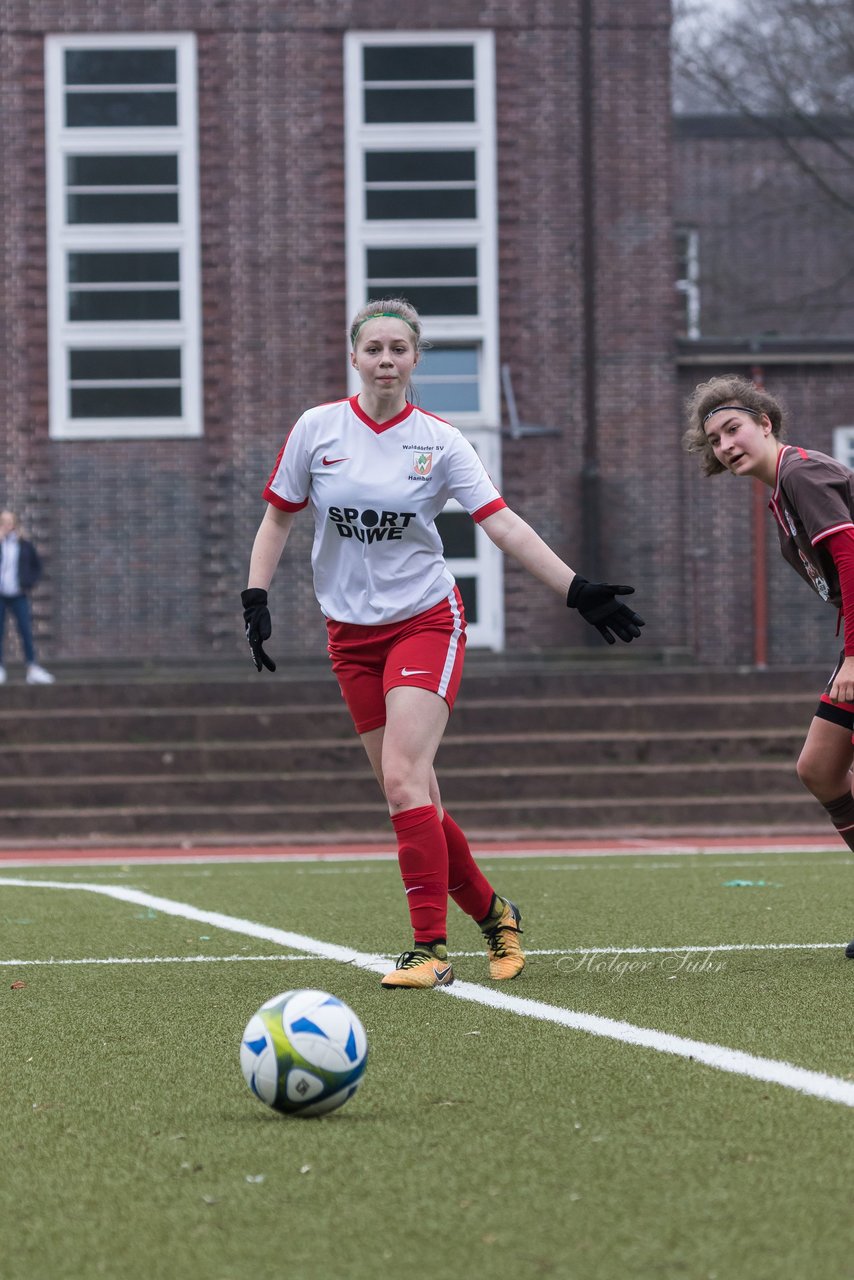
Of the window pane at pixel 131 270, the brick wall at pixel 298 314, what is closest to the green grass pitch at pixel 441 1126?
the brick wall at pixel 298 314

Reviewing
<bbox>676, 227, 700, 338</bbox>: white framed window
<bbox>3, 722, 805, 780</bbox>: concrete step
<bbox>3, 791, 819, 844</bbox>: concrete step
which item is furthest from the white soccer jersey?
<bbox>676, 227, 700, 338</bbox>: white framed window

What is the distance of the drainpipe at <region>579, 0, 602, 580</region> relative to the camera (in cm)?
2228

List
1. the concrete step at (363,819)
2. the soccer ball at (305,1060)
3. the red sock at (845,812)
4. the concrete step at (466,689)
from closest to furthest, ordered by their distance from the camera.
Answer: the soccer ball at (305,1060), the red sock at (845,812), the concrete step at (363,819), the concrete step at (466,689)

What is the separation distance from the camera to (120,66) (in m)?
22.4

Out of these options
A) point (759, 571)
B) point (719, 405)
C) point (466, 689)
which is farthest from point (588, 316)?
point (719, 405)

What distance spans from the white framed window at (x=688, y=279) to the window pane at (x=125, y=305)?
12296mm

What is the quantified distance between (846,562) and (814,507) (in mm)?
203

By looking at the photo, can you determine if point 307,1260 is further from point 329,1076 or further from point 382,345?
point 382,345

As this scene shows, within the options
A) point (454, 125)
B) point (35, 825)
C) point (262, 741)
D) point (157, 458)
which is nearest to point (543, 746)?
point (262, 741)

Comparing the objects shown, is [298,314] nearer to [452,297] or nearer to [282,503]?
[452,297]

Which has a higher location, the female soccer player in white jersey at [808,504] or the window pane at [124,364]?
the window pane at [124,364]

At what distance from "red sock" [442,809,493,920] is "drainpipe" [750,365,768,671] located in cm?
1425

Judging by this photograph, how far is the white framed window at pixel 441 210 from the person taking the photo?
22453 mm

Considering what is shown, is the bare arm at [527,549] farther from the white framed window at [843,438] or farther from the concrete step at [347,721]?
the white framed window at [843,438]
